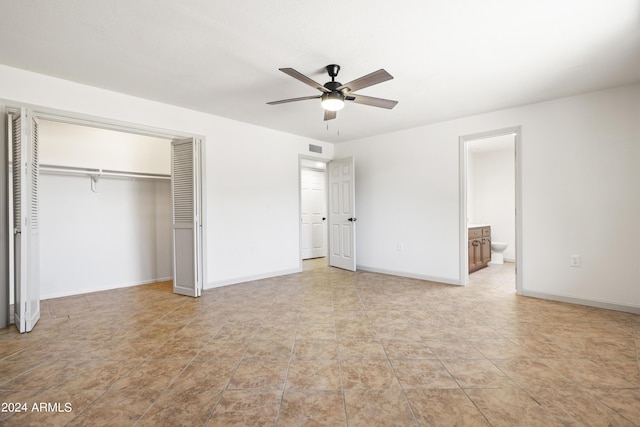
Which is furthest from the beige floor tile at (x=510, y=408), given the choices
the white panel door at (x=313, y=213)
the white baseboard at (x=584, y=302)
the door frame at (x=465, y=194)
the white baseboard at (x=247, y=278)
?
the white panel door at (x=313, y=213)

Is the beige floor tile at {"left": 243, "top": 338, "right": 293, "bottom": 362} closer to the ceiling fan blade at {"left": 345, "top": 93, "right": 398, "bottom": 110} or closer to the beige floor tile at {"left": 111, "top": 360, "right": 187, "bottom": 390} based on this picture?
the beige floor tile at {"left": 111, "top": 360, "right": 187, "bottom": 390}

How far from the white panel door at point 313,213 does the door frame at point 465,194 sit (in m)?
3.69

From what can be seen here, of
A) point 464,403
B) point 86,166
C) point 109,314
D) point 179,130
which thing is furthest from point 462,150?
point 86,166

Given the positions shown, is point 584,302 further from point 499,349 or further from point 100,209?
point 100,209

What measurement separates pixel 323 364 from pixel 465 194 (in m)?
3.46

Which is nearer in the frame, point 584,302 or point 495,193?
point 584,302

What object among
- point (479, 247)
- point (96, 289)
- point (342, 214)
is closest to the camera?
point (96, 289)

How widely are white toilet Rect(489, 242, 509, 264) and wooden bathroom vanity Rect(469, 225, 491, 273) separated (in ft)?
0.75

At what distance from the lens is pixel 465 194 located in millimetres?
4453

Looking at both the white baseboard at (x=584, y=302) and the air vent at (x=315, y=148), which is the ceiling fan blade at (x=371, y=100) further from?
the white baseboard at (x=584, y=302)

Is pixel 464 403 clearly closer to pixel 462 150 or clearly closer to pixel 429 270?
pixel 429 270

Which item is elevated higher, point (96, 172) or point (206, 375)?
point (96, 172)

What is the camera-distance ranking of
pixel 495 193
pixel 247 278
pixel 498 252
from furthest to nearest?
1. pixel 495 193
2. pixel 498 252
3. pixel 247 278

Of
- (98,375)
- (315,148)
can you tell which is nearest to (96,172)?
(98,375)
